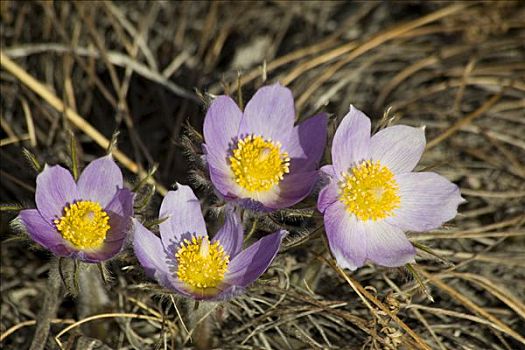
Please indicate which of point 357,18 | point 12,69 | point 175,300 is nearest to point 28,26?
point 12,69

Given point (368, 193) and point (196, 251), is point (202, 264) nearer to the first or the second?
point (196, 251)

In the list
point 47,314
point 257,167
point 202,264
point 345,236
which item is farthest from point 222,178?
point 47,314

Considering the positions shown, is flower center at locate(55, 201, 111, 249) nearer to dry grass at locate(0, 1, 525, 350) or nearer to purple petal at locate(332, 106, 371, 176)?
dry grass at locate(0, 1, 525, 350)

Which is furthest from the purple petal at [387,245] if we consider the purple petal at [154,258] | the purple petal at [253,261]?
the purple petal at [154,258]

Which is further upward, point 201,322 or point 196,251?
point 196,251

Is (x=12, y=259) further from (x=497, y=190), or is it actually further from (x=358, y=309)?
(x=497, y=190)

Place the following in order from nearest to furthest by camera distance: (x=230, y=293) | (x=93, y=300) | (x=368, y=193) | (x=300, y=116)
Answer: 1. (x=230, y=293)
2. (x=368, y=193)
3. (x=93, y=300)
4. (x=300, y=116)
